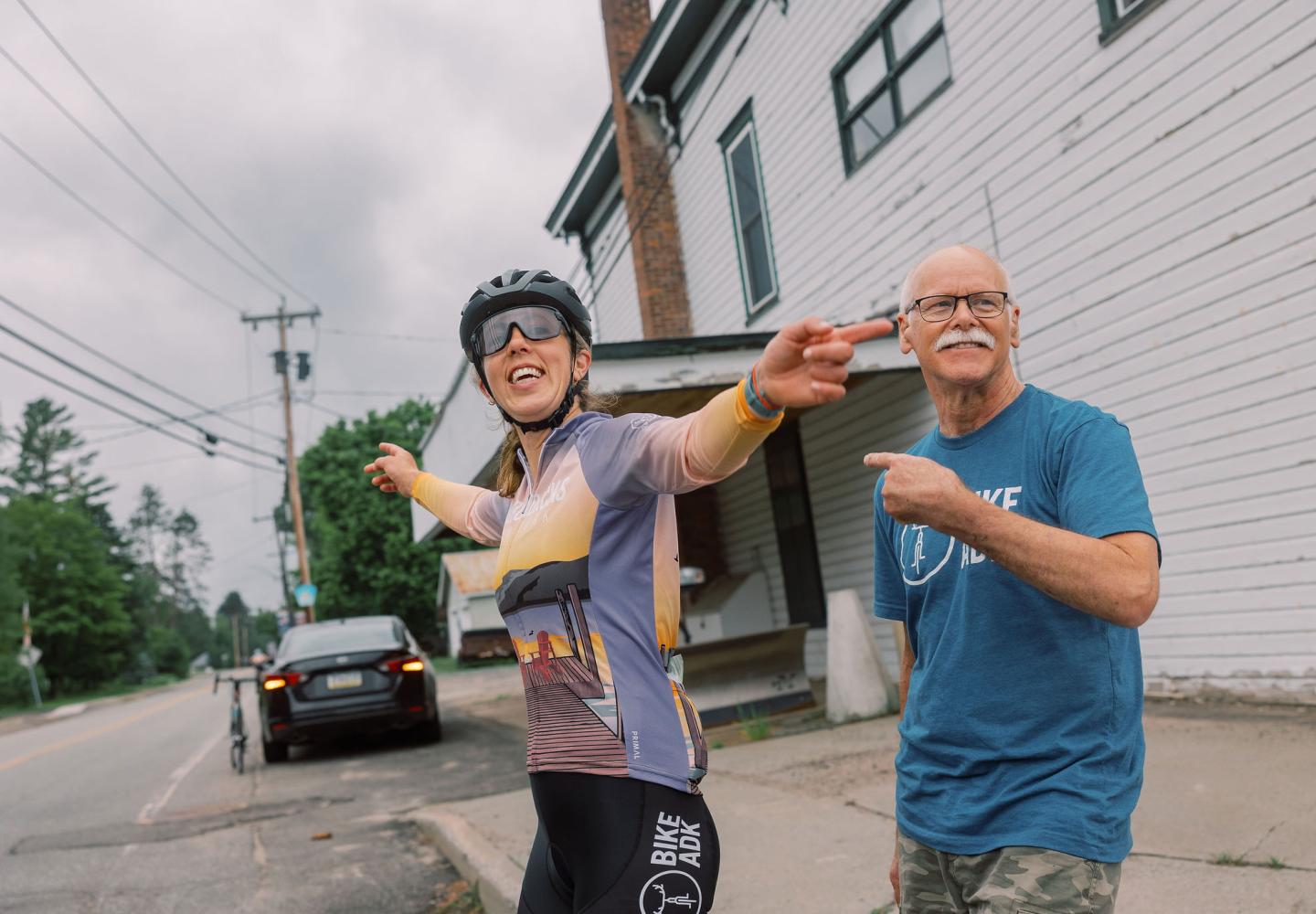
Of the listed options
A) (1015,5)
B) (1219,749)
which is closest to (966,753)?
(1219,749)

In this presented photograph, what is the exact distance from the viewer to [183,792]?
9.82 metres

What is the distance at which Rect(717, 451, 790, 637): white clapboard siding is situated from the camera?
43.2 feet

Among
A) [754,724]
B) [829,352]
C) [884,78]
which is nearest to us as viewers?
[829,352]

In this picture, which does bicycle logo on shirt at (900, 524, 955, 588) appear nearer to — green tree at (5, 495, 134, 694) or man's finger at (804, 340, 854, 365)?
man's finger at (804, 340, 854, 365)

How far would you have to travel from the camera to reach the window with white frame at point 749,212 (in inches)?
505

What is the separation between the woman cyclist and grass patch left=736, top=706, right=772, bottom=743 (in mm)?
6560

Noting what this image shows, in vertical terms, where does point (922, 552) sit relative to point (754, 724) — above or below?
above

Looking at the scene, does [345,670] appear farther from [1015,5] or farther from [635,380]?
[1015,5]

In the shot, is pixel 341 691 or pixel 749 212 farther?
pixel 749 212

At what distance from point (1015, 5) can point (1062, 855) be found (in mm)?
8075

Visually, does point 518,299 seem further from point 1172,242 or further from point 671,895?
point 1172,242

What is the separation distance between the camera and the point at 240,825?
25.6 ft

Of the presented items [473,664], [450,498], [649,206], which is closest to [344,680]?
[649,206]

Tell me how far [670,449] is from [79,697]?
195 feet
